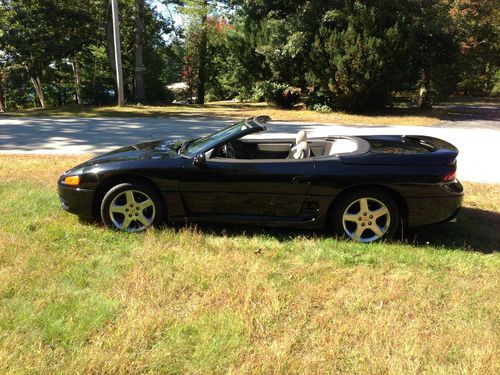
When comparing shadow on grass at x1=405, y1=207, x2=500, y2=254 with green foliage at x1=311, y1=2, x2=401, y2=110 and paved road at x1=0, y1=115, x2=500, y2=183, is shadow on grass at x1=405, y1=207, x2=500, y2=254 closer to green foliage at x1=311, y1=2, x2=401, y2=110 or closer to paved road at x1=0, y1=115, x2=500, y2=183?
paved road at x1=0, y1=115, x2=500, y2=183

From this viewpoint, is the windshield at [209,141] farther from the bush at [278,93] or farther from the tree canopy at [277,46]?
the bush at [278,93]

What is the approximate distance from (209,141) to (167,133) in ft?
27.5

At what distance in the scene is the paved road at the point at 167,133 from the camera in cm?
946

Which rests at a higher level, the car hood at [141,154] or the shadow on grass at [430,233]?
the car hood at [141,154]

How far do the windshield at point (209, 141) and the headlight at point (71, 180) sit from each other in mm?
1063

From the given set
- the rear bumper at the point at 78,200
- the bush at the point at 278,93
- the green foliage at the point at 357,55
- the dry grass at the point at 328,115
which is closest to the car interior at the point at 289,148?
the rear bumper at the point at 78,200

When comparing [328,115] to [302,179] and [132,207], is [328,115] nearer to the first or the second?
[302,179]

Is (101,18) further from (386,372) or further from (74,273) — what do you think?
(386,372)

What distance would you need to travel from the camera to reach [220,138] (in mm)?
4488

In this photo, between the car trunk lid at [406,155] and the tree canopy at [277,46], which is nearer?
the car trunk lid at [406,155]

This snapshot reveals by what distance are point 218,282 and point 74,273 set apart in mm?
1157

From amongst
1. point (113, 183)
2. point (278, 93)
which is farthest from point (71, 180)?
point (278, 93)

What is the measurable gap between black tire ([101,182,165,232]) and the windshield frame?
21.7 inches

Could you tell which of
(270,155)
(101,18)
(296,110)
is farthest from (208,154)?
(101,18)
